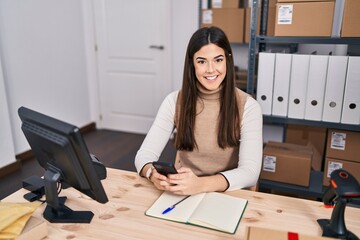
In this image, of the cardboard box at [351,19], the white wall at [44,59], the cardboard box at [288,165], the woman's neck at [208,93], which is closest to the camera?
the woman's neck at [208,93]

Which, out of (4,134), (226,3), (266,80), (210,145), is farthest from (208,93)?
(4,134)

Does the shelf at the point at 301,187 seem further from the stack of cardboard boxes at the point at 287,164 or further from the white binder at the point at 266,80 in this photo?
the white binder at the point at 266,80

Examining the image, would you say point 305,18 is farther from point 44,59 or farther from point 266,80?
point 44,59

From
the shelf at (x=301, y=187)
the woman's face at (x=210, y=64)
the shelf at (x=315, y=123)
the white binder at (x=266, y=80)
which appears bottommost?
the shelf at (x=301, y=187)

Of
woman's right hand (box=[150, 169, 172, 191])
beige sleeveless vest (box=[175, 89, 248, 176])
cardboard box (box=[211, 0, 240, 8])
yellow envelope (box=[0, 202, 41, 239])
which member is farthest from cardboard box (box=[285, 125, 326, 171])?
yellow envelope (box=[0, 202, 41, 239])

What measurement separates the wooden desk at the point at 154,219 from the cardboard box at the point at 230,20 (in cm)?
199

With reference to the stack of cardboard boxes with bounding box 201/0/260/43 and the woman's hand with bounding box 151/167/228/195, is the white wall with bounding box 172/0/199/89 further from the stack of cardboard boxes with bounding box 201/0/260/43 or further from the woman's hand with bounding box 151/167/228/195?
the woman's hand with bounding box 151/167/228/195

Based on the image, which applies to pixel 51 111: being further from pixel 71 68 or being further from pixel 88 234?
pixel 88 234

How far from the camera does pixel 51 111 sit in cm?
354

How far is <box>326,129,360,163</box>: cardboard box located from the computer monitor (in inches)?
65.9

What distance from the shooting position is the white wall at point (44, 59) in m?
3.01

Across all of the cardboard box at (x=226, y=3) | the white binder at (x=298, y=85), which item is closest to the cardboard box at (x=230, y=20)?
the cardboard box at (x=226, y=3)

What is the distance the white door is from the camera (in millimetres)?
3631

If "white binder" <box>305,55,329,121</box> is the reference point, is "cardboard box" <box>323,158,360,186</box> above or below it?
below
